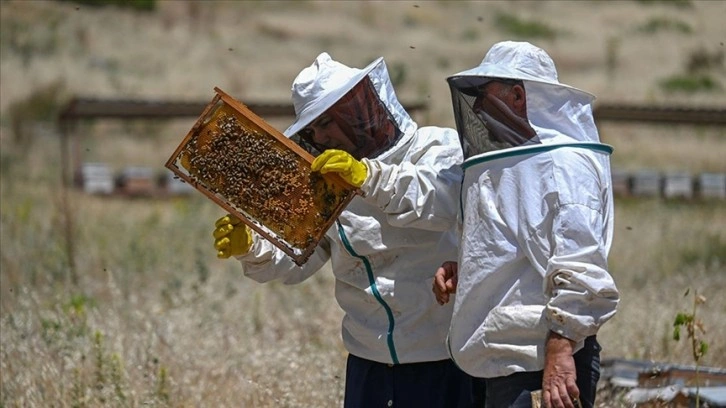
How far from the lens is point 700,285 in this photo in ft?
30.4

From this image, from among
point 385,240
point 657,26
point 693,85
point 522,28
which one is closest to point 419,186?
point 385,240

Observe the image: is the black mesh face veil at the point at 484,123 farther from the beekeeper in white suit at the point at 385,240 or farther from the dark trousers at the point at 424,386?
the dark trousers at the point at 424,386

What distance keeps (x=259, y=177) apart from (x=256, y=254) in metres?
0.46

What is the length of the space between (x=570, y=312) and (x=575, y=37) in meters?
38.8

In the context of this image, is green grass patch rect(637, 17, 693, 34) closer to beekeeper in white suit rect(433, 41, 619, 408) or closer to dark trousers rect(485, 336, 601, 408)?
beekeeper in white suit rect(433, 41, 619, 408)

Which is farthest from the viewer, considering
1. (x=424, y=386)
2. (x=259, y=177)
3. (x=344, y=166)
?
(x=424, y=386)

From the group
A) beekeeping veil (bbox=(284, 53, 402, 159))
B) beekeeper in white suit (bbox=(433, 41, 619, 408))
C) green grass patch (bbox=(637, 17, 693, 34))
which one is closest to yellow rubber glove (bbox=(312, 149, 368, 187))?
beekeeping veil (bbox=(284, 53, 402, 159))

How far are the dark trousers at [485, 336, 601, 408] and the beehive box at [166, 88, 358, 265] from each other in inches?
31.4

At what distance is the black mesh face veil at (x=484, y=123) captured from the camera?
3.58m

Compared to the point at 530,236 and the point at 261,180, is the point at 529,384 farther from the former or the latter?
the point at 261,180

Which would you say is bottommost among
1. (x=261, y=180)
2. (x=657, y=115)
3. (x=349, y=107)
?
(x=657, y=115)

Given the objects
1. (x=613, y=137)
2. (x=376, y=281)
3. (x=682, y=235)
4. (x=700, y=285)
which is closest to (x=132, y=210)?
(x=682, y=235)

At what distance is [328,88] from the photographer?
13.3ft

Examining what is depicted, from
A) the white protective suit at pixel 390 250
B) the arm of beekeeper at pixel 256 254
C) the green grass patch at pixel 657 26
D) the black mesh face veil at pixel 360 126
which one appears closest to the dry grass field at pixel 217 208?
the green grass patch at pixel 657 26
